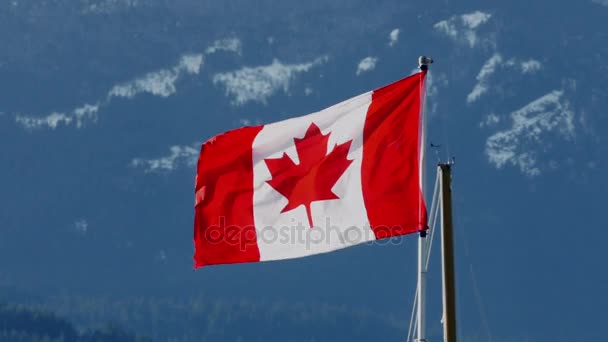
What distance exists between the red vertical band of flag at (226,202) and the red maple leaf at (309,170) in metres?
0.49

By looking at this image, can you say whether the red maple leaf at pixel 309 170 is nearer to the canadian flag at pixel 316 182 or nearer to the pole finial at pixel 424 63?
the canadian flag at pixel 316 182

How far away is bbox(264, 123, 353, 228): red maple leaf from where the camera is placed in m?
23.5

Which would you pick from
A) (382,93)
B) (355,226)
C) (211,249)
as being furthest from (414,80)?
(211,249)

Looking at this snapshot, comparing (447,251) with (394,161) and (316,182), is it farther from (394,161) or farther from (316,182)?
(316,182)

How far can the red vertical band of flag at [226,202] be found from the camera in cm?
2439

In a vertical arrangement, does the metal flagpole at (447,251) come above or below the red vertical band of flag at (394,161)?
below

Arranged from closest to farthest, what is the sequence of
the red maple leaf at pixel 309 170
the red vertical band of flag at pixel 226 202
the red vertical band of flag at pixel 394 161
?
the red vertical band of flag at pixel 394 161 < the red maple leaf at pixel 309 170 < the red vertical band of flag at pixel 226 202

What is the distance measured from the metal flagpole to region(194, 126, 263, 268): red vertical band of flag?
4233 mm

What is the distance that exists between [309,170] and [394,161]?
1.84 metres

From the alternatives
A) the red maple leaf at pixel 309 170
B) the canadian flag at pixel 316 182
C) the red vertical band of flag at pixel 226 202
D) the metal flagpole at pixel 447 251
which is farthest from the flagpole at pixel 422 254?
the red vertical band of flag at pixel 226 202

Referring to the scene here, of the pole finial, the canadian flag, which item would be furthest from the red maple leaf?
the pole finial

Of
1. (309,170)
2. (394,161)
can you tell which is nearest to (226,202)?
(309,170)

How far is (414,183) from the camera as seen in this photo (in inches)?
870

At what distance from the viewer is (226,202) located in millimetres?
24844
